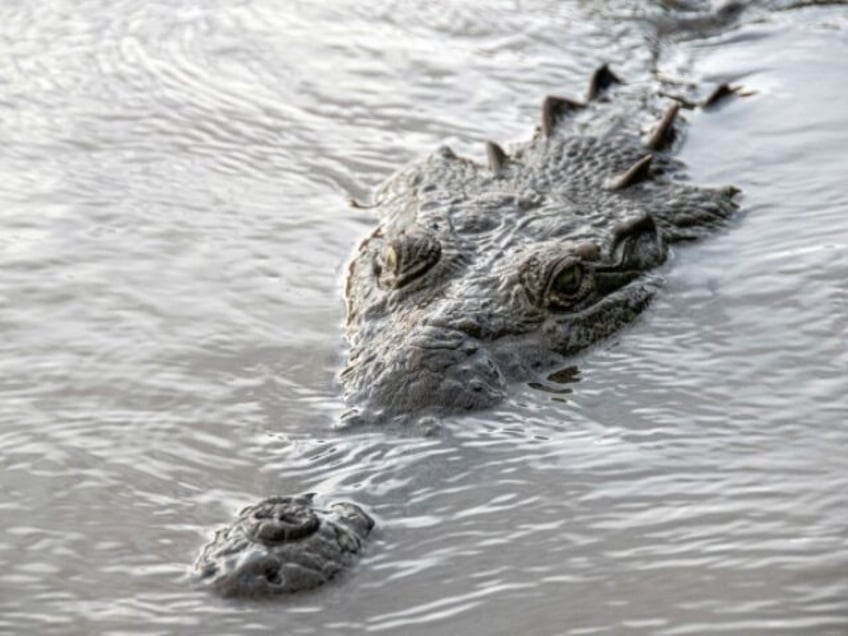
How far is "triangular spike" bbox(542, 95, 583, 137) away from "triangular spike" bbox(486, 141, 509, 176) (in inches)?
19.5

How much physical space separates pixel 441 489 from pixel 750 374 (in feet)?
4.98

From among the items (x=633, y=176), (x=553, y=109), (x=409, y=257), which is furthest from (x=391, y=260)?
(x=553, y=109)

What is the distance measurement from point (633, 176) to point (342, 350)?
2108 mm

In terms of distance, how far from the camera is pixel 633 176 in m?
8.09

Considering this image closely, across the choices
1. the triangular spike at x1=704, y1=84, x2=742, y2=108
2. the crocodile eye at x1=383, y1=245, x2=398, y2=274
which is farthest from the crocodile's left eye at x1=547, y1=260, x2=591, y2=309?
the triangular spike at x1=704, y1=84, x2=742, y2=108

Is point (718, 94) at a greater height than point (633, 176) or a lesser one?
greater

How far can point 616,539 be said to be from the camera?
17.3 ft

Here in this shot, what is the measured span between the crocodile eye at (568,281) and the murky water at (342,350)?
11.2 inches

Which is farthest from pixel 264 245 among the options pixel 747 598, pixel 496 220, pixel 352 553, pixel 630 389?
pixel 747 598

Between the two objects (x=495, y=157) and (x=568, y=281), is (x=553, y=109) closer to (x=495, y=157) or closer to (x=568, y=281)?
(x=495, y=157)

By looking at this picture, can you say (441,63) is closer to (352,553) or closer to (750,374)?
(750,374)

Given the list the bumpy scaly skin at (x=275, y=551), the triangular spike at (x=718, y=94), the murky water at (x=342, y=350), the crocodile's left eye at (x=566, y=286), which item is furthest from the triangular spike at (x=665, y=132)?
the bumpy scaly skin at (x=275, y=551)

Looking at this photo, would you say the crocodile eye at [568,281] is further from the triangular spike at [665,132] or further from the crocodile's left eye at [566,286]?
the triangular spike at [665,132]

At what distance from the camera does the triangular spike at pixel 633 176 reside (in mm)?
8047
